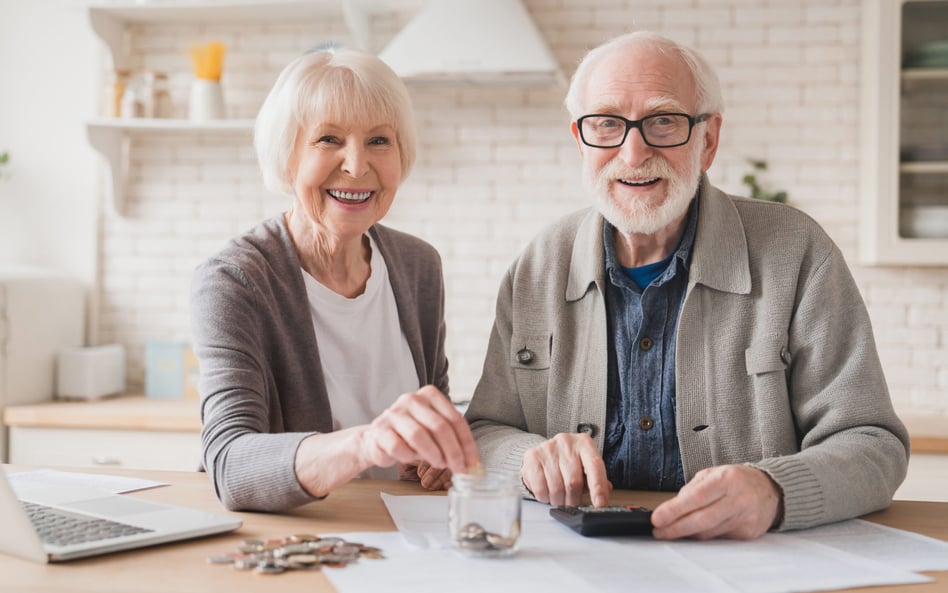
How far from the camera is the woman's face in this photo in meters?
1.91

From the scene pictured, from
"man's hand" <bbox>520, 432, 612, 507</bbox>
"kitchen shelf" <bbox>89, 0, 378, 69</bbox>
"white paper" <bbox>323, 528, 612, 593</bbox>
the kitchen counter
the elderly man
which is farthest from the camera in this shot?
"kitchen shelf" <bbox>89, 0, 378, 69</bbox>

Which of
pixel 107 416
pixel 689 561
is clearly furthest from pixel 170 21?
pixel 689 561

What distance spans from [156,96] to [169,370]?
1.10 meters

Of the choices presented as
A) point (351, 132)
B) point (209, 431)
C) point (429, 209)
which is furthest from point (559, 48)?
point (209, 431)

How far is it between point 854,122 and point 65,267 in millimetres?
3247

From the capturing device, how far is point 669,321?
1.83m

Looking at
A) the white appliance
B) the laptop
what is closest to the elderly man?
the laptop

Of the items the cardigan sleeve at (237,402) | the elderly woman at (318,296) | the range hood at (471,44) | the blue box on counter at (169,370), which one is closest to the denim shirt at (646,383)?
the elderly woman at (318,296)

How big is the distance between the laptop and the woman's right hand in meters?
0.25

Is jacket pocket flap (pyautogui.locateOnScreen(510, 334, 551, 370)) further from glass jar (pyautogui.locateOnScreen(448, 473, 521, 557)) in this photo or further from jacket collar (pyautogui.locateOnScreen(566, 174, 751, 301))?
glass jar (pyautogui.locateOnScreen(448, 473, 521, 557))

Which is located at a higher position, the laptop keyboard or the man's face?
the man's face

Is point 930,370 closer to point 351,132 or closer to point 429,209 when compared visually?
point 429,209

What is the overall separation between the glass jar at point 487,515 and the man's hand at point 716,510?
0.21m

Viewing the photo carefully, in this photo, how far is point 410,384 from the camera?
2.08 metres
